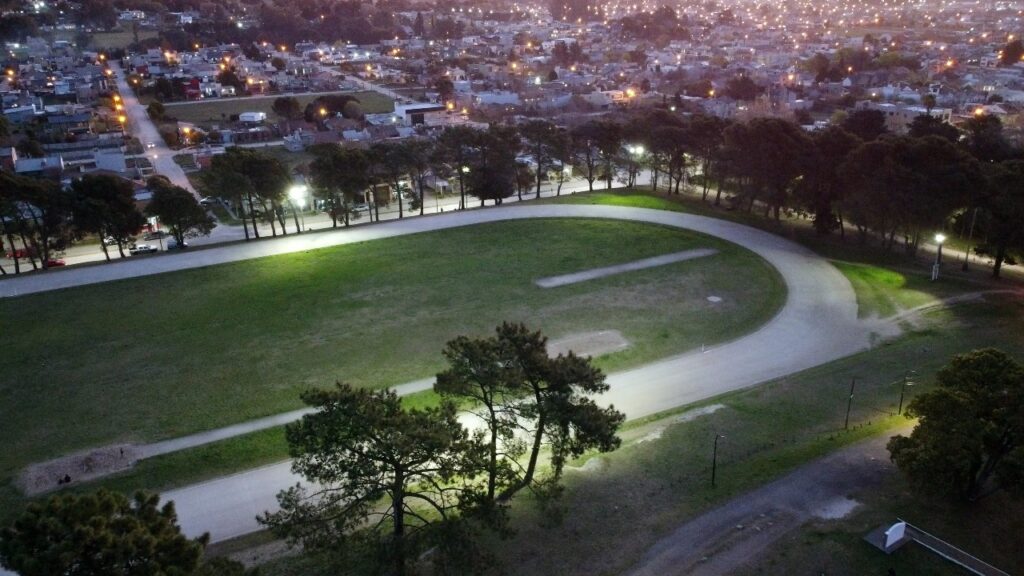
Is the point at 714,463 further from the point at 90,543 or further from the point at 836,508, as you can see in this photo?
the point at 90,543

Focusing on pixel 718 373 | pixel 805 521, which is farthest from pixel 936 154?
pixel 805 521

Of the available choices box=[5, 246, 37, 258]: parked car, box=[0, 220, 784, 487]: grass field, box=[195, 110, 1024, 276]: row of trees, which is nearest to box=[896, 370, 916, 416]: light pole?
box=[0, 220, 784, 487]: grass field

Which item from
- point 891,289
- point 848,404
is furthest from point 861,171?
point 848,404

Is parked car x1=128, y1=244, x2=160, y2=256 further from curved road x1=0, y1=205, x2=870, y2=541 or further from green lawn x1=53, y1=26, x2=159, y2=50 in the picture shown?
green lawn x1=53, y1=26, x2=159, y2=50

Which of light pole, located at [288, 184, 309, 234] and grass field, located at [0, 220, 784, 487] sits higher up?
light pole, located at [288, 184, 309, 234]

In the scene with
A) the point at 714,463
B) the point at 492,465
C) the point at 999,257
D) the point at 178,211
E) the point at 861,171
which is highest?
the point at 861,171

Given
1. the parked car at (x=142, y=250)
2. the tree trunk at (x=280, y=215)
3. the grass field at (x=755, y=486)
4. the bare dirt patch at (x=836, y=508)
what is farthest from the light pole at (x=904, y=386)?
the parked car at (x=142, y=250)
